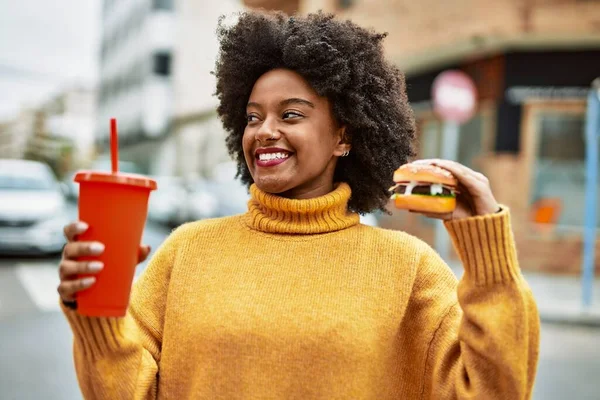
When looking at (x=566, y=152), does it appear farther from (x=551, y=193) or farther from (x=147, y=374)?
(x=147, y=374)

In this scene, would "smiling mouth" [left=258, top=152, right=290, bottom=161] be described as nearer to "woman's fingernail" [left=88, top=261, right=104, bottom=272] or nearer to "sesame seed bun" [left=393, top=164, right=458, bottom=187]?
"sesame seed bun" [left=393, top=164, right=458, bottom=187]

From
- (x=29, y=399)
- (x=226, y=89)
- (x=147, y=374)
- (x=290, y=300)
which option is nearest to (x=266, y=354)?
(x=290, y=300)

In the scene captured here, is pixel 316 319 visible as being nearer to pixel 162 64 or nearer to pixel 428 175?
pixel 428 175

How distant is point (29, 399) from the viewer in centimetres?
498

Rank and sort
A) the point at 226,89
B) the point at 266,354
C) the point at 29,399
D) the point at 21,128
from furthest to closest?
1. the point at 21,128
2. the point at 29,399
3. the point at 226,89
4. the point at 266,354

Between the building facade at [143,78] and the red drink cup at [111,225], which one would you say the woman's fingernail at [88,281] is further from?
the building facade at [143,78]

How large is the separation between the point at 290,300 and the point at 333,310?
0.37 ft

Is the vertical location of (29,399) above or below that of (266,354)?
below

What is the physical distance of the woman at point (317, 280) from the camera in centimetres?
157

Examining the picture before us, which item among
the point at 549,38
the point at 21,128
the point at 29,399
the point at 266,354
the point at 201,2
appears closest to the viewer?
the point at 266,354

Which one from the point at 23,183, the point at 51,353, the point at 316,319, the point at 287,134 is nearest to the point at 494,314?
the point at 316,319

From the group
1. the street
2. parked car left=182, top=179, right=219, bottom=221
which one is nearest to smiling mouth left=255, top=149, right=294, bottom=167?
the street

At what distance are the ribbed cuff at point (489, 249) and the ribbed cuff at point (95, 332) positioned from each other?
2.63ft

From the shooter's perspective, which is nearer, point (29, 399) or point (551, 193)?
point (29, 399)
